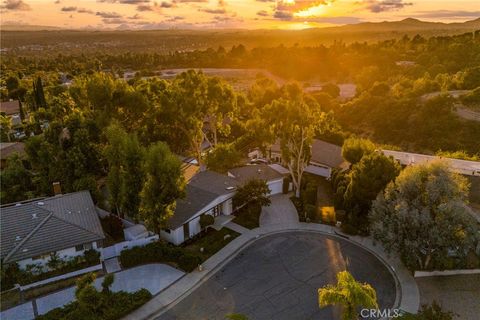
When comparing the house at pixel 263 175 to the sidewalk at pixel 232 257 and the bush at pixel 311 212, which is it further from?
the sidewalk at pixel 232 257

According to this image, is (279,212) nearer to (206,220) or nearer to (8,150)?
(206,220)

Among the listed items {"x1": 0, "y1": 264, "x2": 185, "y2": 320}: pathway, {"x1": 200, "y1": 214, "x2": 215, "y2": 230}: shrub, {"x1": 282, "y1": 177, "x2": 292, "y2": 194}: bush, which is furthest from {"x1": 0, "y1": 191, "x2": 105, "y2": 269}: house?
{"x1": 282, "y1": 177, "x2": 292, "y2": 194}: bush

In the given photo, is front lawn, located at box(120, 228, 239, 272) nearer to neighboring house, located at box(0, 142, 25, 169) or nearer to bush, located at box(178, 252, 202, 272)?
bush, located at box(178, 252, 202, 272)

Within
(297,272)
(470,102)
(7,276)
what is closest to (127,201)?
(7,276)

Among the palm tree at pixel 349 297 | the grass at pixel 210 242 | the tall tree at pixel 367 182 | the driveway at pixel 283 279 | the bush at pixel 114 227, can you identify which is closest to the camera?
the palm tree at pixel 349 297

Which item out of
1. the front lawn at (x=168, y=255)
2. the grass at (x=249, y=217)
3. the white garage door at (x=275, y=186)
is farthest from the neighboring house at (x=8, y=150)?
the white garage door at (x=275, y=186)

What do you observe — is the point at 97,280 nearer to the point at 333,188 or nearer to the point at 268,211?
the point at 268,211
